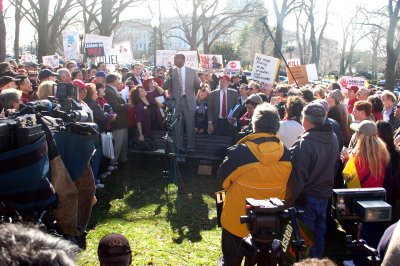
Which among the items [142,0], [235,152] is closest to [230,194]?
[235,152]

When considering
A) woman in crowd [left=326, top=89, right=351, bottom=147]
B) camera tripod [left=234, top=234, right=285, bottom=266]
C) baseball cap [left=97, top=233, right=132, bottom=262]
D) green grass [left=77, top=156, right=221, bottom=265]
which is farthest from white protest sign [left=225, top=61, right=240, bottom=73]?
baseball cap [left=97, top=233, right=132, bottom=262]

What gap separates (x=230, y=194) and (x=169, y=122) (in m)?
4.14

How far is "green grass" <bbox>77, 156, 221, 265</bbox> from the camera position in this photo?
5020 millimetres

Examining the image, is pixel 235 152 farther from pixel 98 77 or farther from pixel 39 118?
pixel 98 77

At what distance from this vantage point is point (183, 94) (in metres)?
8.55

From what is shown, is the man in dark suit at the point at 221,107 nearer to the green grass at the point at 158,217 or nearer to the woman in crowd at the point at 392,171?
the green grass at the point at 158,217

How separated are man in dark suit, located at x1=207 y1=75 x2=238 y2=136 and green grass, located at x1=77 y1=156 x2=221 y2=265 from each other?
1263mm

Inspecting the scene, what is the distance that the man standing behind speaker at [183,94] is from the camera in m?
8.46

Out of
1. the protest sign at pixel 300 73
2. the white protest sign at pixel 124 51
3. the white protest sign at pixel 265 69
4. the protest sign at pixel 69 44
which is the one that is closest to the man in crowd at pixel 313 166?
the white protest sign at pixel 265 69

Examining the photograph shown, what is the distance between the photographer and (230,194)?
3879 millimetres

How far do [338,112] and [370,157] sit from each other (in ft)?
6.23

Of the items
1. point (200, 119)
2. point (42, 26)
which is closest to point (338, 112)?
point (200, 119)

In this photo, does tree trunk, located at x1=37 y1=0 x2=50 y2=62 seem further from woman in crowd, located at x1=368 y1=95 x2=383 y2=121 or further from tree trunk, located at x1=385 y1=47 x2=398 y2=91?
woman in crowd, located at x1=368 y1=95 x2=383 y2=121

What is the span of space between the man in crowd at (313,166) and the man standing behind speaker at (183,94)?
4.27m
